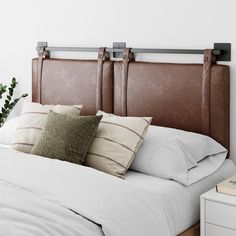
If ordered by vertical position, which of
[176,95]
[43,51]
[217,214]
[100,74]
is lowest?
[217,214]

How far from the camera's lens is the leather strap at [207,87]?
8.86 ft

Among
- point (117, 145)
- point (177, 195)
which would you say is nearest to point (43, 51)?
point (117, 145)

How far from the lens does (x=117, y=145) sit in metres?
2.59

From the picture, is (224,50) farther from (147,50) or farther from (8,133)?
(8,133)

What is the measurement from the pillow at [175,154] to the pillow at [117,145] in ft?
0.22

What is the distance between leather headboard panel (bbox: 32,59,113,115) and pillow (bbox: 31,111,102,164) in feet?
1.73

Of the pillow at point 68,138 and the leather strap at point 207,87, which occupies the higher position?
the leather strap at point 207,87

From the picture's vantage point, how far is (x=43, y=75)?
11.7 feet

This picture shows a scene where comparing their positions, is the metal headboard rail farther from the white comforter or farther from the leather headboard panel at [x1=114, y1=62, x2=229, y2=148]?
the white comforter

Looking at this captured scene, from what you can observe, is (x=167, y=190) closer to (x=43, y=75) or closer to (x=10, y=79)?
(x=43, y=75)

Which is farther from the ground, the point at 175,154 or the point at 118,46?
the point at 118,46

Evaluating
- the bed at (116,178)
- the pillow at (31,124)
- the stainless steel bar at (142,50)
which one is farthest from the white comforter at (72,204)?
the stainless steel bar at (142,50)

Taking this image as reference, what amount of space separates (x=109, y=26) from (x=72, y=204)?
1.53 metres

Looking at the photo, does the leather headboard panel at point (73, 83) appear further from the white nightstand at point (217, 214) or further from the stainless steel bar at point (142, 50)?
the white nightstand at point (217, 214)
